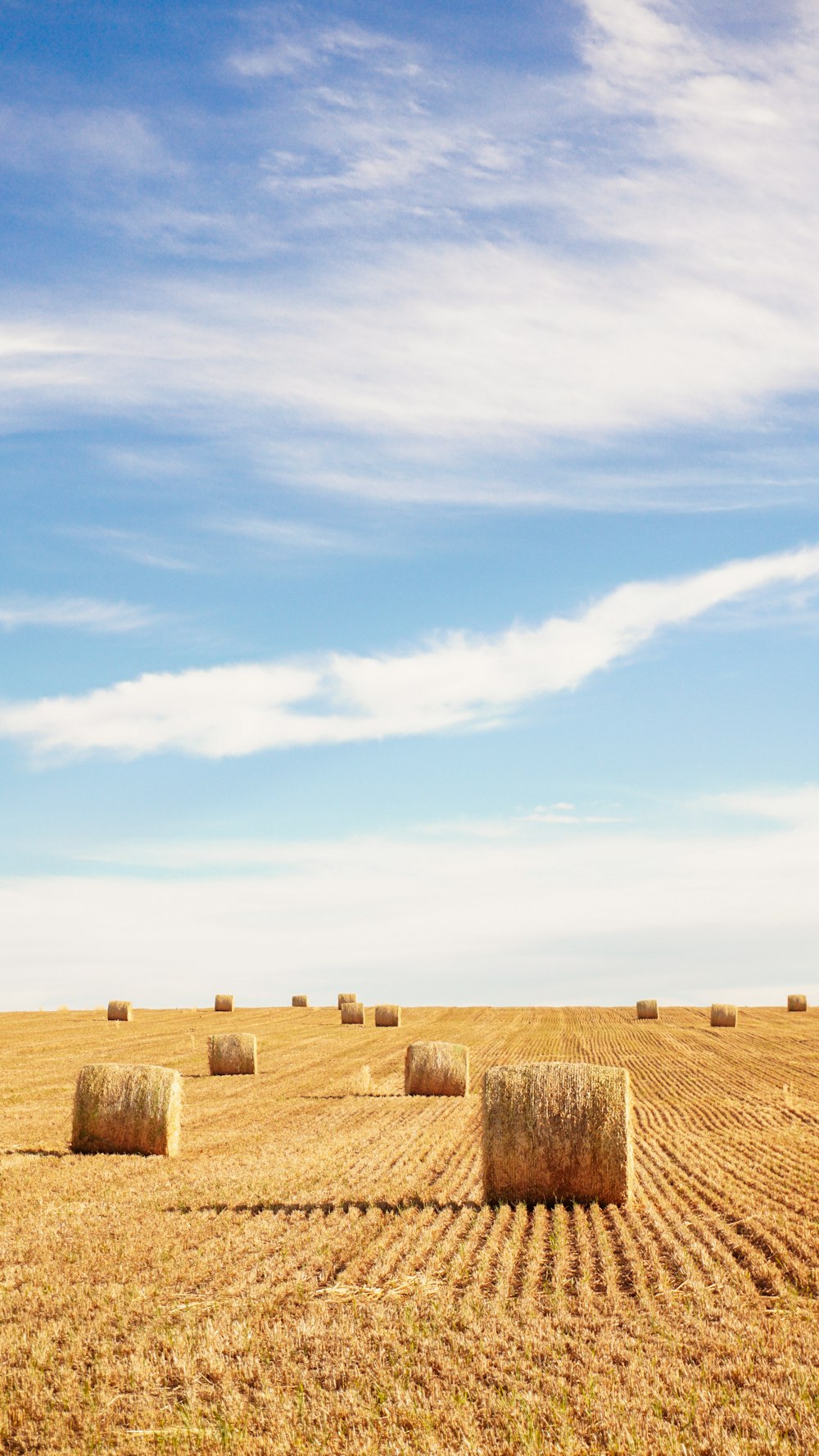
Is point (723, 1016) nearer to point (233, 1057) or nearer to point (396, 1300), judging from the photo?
point (233, 1057)

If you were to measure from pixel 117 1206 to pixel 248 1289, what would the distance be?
13.8ft

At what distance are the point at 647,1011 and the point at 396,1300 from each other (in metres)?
Result: 48.5

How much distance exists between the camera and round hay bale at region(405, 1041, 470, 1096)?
25.4m

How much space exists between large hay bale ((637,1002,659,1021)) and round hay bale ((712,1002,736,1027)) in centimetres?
631

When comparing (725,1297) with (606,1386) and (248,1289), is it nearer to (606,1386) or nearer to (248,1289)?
(606,1386)

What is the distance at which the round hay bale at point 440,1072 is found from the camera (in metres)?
25.4

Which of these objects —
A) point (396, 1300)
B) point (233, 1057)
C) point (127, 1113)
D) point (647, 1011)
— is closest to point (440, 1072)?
point (233, 1057)

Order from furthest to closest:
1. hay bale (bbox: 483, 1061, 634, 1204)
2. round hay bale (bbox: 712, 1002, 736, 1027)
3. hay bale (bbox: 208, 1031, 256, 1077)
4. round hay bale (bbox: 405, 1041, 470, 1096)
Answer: round hay bale (bbox: 712, 1002, 736, 1027)
hay bale (bbox: 208, 1031, 256, 1077)
round hay bale (bbox: 405, 1041, 470, 1096)
hay bale (bbox: 483, 1061, 634, 1204)

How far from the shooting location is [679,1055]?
37156 mm

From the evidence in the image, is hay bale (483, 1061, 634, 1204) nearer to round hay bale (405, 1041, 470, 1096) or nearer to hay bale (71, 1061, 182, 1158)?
hay bale (71, 1061, 182, 1158)

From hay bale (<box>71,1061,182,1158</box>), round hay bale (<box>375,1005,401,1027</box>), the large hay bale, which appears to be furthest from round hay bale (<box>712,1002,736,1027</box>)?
hay bale (<box>71,1061,182,1158</box>)

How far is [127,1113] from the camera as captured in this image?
17.7 meters

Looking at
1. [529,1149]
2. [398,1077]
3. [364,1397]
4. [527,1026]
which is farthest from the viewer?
[527,1026]

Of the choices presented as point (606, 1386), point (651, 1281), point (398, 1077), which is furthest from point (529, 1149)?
point (398, 1077)
